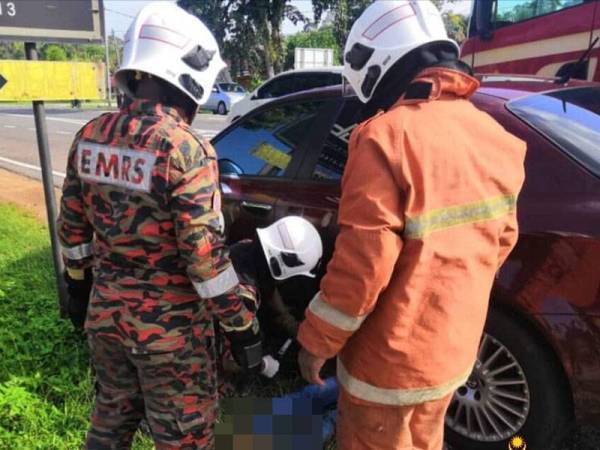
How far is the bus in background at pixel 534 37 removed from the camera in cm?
466

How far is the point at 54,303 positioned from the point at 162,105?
8.34 feet

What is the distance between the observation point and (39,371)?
303 cm

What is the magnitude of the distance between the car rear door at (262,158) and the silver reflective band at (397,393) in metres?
1.64

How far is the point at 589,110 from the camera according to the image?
8.19 ft

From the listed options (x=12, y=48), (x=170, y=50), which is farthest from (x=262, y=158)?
(x=12, y=48)

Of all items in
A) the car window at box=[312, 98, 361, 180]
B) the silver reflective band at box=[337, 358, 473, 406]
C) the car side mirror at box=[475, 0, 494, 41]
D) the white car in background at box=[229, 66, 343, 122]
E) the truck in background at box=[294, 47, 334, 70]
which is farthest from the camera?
the truck in background at box=[294, 47, 334, 70]

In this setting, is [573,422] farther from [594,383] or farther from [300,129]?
[300,129]

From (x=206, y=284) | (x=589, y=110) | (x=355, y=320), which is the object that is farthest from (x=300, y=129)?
(x=355, y=320)

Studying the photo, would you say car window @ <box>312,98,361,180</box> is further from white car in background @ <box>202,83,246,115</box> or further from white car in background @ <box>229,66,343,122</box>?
white car in background @ <box>202,83,246,115</box>

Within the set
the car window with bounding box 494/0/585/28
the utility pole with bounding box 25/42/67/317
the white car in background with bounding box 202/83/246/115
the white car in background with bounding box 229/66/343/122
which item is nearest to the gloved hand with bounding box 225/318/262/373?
the utility pole with bounding box 25/42/67/317

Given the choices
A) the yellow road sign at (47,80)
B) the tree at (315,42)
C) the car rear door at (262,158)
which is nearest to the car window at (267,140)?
the car rear door at (262,158)

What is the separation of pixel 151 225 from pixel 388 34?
90 centimetres

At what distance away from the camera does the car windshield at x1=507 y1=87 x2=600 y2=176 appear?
2215 millimetres

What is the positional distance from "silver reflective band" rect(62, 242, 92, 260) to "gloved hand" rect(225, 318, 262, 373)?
1.98 feet
